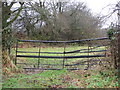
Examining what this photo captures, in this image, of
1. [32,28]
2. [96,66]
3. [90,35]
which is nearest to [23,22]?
[32,28]

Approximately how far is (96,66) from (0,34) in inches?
168

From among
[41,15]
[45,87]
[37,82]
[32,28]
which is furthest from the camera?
[32,28]

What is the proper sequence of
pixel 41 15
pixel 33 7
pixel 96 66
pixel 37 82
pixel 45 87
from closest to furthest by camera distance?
pixel 45 87
pixel 37 82
pixel 96 66
pixel 33 7
pixel 41 15

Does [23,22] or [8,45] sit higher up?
[23,22]

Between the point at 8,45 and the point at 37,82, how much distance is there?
2.93 metres

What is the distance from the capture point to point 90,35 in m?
18.4

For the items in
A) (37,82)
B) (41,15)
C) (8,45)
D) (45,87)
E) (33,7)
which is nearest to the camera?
(45,87)

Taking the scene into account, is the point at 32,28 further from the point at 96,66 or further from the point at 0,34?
the point at 96,66

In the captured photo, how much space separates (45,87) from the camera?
4.12 meters

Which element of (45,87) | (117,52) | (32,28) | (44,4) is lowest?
(45,87)

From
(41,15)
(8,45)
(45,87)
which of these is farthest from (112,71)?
(41,15)

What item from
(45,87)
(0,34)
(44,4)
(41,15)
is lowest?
(45,87)

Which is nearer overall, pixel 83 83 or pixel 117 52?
pixel 83 83

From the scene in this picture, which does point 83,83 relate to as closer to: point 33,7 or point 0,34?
point 0,34
